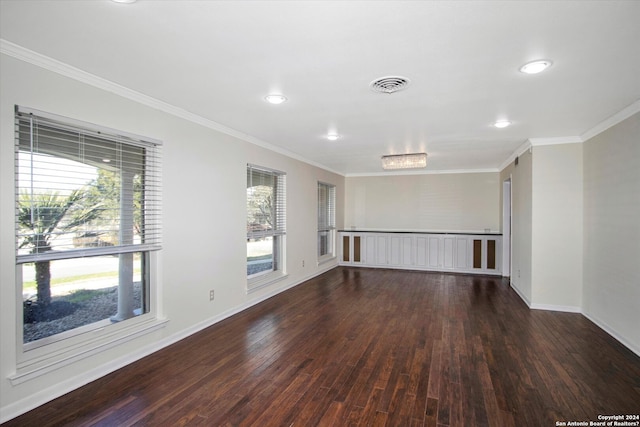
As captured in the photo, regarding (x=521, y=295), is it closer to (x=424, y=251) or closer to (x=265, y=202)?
(x=424, y=251)

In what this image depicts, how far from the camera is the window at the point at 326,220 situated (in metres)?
7.63

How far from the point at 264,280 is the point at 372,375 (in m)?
2.71

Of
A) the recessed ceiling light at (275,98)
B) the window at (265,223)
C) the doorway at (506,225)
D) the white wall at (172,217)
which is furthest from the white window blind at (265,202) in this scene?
the doorway at (506,225)

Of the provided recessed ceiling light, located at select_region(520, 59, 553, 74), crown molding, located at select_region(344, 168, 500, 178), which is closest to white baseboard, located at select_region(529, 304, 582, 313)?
recessed ceiling light, located at select_region(520, 59, 553, 74)

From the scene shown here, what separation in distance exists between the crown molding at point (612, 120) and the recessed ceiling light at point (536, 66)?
1.52 meters

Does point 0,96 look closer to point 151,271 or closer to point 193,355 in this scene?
point 151,271

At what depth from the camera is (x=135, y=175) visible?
308cm

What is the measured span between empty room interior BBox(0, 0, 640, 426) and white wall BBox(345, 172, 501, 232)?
2450 mm

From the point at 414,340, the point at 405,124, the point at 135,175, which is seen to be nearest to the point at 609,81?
the point at 405,124

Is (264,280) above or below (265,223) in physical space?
below

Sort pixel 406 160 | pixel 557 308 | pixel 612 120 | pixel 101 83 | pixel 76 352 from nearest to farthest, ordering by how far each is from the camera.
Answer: pixel 76 352, pixel 101 83, pixel 612 120, pixel 557 308, pixel 406 160

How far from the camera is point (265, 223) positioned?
204 inches

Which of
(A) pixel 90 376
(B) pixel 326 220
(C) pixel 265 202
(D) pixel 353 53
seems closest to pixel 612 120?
(D) pixel 353 53

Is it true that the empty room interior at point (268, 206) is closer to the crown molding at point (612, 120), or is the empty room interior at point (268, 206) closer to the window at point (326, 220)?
the crown molding at point (612, 120)
